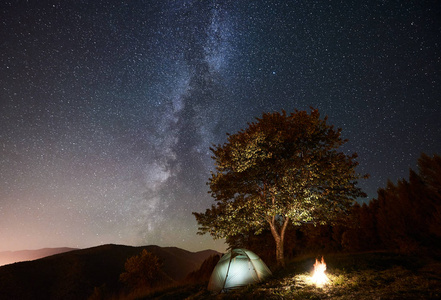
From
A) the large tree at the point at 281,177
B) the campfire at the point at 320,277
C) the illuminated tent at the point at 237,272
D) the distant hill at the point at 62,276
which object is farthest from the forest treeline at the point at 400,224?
the distant hill at the point at 62,276

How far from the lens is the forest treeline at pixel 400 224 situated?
68.4 ft

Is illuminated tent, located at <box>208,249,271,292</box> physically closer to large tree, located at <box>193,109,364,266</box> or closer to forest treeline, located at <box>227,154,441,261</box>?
large tree, located at <box>193,109,364,266</box>

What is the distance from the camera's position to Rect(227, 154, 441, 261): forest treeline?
20855 millimetres

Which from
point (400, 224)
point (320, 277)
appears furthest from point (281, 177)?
point (400, 224)

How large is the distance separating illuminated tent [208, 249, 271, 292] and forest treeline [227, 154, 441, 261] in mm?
7341

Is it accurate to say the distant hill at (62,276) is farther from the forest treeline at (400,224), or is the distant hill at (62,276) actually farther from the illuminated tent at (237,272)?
the illuminated tent at (237,272)

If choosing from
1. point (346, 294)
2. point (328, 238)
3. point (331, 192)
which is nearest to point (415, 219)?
point (331, 192)

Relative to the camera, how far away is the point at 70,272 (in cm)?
6494

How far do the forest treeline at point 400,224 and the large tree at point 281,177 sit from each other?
2931mm

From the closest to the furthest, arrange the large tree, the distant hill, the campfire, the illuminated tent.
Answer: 1. the campfire
2. the illuminated tent
3. the large tree
4. the distant hill

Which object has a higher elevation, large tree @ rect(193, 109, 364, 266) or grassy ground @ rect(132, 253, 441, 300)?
large tree @ rect(193, 109, 364, 266)

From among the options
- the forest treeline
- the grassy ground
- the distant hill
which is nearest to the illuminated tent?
the grassy ground

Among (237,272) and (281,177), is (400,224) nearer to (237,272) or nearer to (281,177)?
(281,177)

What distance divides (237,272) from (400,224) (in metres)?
22.6
